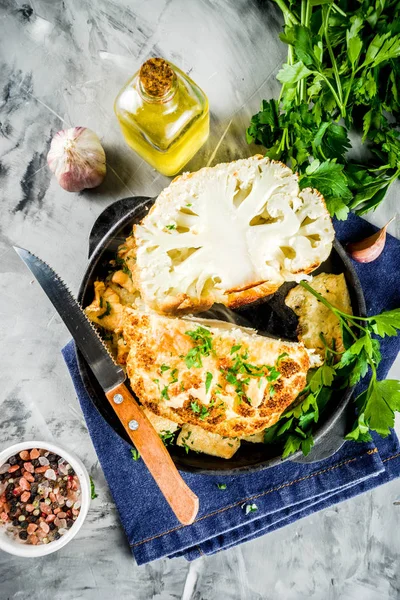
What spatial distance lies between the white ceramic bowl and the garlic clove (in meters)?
1.23

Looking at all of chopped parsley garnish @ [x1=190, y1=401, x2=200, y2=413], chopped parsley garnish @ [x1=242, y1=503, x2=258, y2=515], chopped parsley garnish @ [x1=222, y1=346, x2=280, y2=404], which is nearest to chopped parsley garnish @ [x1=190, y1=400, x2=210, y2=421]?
chopped parsley garnish @ [x1=190, y1=401, x2=200, y2=413]

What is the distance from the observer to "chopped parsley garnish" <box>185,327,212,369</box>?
4.90 ft

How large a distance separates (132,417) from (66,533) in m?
0.64

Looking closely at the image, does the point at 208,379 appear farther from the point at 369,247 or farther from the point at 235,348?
the point at 369,247

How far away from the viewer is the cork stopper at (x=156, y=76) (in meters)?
1.58

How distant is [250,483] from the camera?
1928 millimetres

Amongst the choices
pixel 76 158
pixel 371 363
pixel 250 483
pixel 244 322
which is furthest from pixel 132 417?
pixel 76 158

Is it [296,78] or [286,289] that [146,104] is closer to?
[296,78]

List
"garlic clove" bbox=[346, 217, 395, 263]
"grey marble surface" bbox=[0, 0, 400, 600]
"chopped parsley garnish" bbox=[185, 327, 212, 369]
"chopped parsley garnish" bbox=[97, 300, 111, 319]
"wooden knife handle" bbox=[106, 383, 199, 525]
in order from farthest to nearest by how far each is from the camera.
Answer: "grey marble surface" bbox=[0, 0, 400, 600] < "garlic clove" bbox=[346, 217, 395, 263] < "chopped parsley garnish" bbox=[97, 300, 111, 319] < "wooden knife handle" bbox=[106, 383, 199, 525] < "chopped parsley garnish" bbox=[185, 327, 212, 369]

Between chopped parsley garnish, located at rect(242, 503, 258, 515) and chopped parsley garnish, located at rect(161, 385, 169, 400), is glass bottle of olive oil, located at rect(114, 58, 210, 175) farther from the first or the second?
chopped parsley garnish, located at rect(242, 503, 258, 515)

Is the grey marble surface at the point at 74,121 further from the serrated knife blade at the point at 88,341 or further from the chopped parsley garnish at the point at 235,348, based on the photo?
the chopped parsley garnish at the point at 235,348

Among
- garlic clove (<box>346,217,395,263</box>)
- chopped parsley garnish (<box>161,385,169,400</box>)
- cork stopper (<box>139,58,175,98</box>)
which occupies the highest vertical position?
cork stopper (<box>139,58,175,98</box>)

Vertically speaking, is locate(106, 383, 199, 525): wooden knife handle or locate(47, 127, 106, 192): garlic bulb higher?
locate(47, 127, 106, 192): garlic bulb

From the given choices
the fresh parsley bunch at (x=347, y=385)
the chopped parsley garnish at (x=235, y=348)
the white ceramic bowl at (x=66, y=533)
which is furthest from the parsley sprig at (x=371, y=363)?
the white ceramic bowl at (x=66, y=533)
